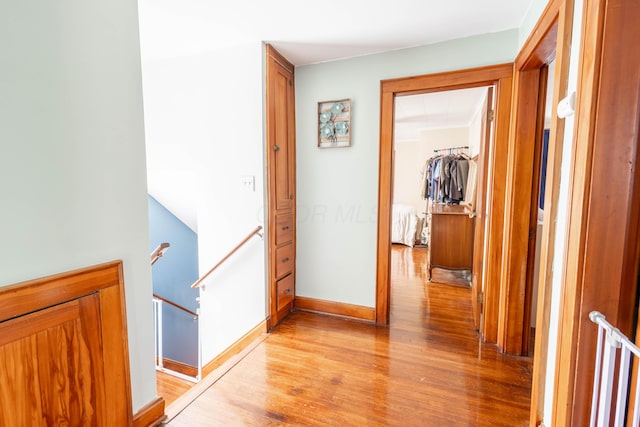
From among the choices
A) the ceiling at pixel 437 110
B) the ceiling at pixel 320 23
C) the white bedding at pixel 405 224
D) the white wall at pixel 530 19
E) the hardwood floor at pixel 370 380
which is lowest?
the hardwood floor at pixel 370 380

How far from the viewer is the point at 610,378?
0.88 meters

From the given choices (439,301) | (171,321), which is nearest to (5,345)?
(439,301)

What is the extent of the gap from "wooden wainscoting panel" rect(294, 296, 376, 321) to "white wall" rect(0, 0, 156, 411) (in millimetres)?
1454

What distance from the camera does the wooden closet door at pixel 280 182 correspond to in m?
2.23

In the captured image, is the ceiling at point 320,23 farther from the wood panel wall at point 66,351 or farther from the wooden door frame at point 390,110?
the wood panel wall at point 66,351

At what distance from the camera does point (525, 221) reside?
1.87m

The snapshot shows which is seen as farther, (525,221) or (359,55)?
(359,55)

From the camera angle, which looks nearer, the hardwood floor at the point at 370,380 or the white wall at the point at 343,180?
the hardwood floor at the point at 370,380

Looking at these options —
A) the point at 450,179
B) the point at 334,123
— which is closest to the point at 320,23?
the point at 334,123

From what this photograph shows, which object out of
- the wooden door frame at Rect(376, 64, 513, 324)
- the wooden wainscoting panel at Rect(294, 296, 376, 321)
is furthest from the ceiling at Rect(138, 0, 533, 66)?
the wooden wainscoting panel at Rect(294, 296, 376, 321)

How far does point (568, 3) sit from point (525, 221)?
1226 millimetres

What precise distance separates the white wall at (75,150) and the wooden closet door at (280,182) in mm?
1026

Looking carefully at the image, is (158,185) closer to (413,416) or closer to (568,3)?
(413,416)

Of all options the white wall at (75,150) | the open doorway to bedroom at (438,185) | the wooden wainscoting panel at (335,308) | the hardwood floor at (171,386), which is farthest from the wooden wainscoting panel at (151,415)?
the open doorway to bedroom at (438,185)
